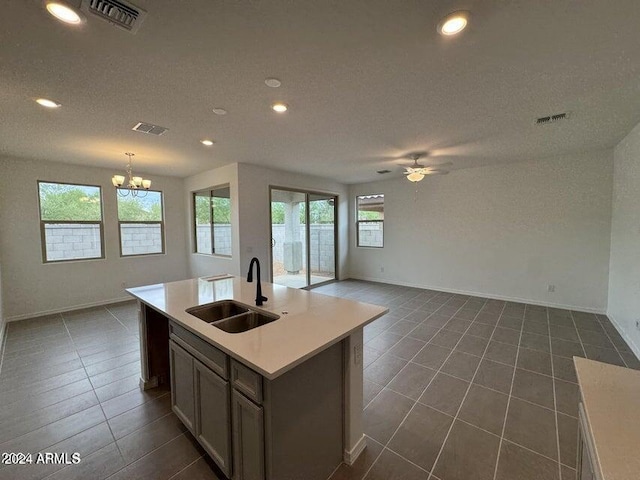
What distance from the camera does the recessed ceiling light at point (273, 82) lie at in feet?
6.67

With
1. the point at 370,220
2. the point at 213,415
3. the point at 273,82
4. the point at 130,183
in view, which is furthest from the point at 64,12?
the point at 370,220

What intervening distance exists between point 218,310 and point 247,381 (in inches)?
38.6

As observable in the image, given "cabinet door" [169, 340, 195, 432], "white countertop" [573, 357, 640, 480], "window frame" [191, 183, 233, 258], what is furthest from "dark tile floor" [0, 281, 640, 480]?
"window frame" [191, 183, 233, 258]

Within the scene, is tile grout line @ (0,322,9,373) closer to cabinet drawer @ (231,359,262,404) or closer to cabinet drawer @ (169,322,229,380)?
cabinet drawer @ (169,322,229,380)

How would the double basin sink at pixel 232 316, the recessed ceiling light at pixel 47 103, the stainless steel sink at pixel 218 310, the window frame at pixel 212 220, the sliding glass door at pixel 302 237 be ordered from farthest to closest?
the sliding glass door at pixel 302 237
the window frame at pixel 212 220
the recessed ceiling light at pixel 47 103
the stainless steel sink at pixel 218 310
the double basin sink at pixel 232 316

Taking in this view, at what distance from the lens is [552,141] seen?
358 cm

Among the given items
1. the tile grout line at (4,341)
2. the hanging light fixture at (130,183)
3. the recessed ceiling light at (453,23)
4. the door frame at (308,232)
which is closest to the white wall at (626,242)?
A: the recessed ceiling light at (453,23)

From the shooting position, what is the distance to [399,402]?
217 cm

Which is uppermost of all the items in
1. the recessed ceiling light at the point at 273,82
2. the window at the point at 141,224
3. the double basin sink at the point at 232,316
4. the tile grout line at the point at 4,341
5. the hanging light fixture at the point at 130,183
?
the recessed ceiling light at the point at 273,82

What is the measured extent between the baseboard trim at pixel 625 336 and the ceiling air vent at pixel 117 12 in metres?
5.18

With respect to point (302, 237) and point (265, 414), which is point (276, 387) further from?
point (302, 237)

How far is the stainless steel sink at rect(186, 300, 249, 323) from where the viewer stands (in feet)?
6.60

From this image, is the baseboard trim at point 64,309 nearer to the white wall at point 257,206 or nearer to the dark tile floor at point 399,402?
the dark tile floor at point 399,402

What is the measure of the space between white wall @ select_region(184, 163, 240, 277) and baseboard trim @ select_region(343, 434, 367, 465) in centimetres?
358
